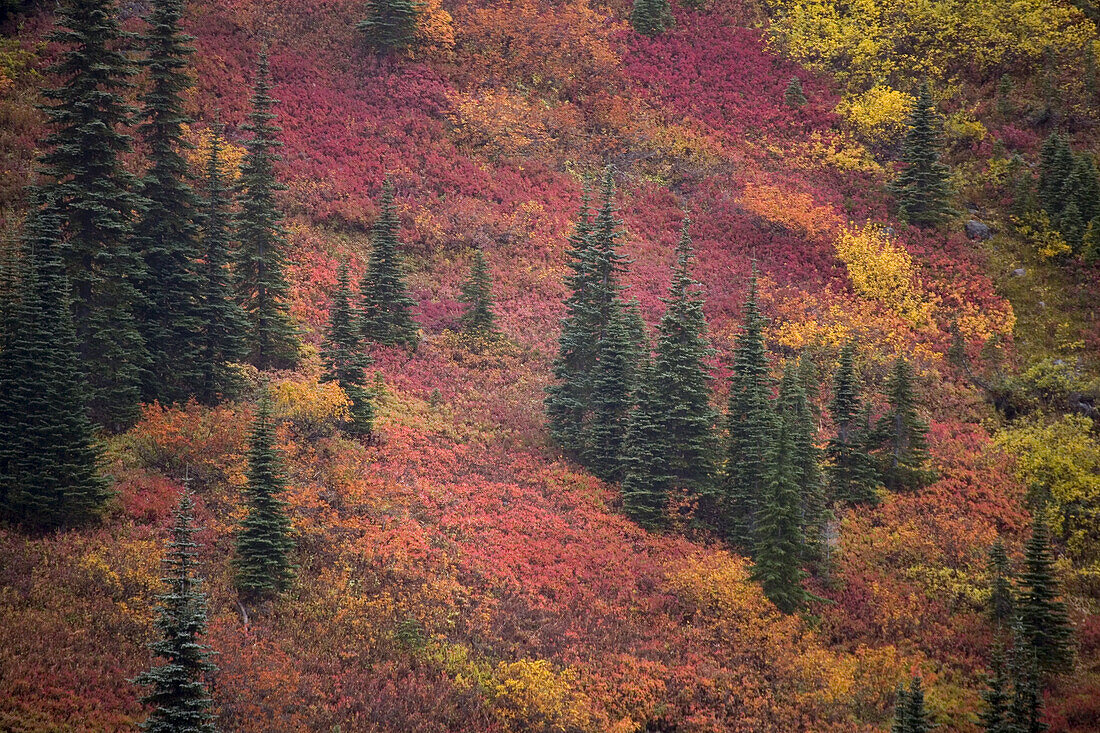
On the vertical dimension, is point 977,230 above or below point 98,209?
above

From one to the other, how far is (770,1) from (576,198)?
998 inches

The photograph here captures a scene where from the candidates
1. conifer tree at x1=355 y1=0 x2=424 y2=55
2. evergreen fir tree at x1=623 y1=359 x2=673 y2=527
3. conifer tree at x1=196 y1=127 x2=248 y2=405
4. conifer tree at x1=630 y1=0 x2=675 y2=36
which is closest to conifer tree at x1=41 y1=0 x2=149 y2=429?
conifer tree at x1=196 y1=127 x2=248 y2=405

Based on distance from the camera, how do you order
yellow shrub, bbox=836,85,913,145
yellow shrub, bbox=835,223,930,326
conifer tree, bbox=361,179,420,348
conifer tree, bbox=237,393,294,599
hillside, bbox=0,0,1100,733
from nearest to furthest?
hillside, bbox=0,0,1100,733, conifer tree, bbox=237,393,294,599, conifer tree, bbox=361,179,420,348, yellow shrub, bbox=835,223,930,326, yellow shrub, bbox=836,85,913,145

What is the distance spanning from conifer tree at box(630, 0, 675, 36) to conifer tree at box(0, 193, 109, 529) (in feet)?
149

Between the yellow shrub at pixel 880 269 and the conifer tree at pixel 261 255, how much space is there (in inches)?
1114

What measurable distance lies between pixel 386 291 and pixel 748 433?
17029 mm

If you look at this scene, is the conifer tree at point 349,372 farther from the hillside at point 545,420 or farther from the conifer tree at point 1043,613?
the conifer tree at point 1043,613

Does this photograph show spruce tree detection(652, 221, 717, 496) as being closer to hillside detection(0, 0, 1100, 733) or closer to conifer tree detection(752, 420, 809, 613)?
hillside detection(0, 0, 1100, 733)

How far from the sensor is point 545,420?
34438 millimetres

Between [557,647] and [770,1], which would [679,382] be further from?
[770,1]

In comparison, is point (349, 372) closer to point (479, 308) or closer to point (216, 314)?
point (216, 314)

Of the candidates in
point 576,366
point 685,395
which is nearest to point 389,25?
point 576,366

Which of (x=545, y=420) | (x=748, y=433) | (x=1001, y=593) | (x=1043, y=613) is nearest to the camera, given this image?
(x=1043, y=613)

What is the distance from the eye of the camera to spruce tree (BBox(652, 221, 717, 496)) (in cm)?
3000
